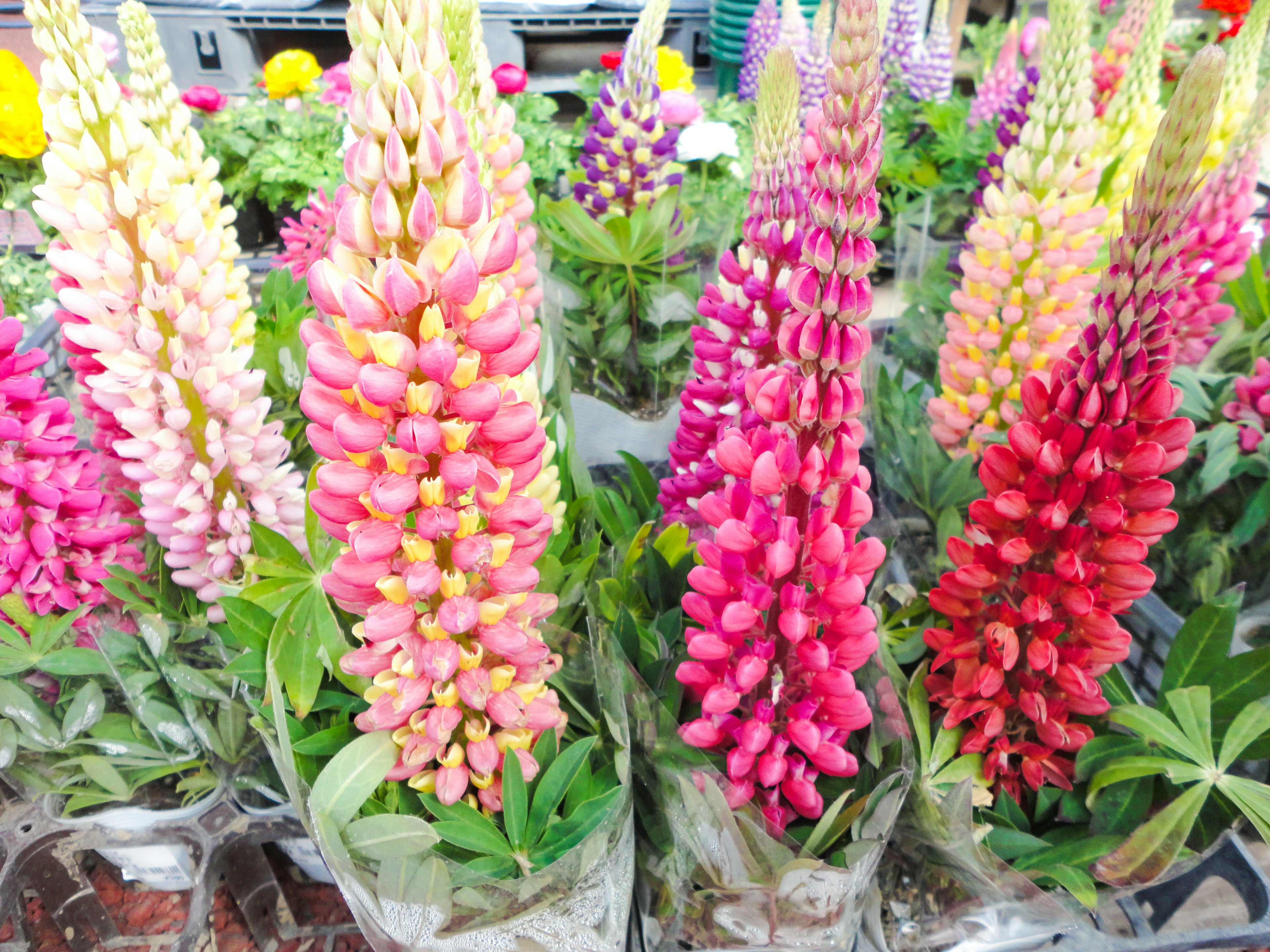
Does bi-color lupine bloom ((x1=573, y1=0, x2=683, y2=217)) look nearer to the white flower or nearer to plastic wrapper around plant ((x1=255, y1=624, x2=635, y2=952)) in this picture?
the white flower

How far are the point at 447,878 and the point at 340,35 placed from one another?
322 centimetres

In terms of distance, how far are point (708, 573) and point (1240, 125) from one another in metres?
1.09

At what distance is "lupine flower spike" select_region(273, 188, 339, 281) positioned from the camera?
39.5 inches

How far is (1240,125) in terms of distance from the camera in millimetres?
1093

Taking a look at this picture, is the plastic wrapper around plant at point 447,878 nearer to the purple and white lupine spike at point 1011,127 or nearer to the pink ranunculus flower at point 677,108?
the purple and white lupine spike at point 1011,127

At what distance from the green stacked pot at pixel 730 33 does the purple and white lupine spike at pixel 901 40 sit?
0.30 metres

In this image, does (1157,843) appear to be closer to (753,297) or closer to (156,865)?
(753,297)

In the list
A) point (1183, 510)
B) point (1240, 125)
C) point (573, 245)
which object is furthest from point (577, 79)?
point (1183, 510)

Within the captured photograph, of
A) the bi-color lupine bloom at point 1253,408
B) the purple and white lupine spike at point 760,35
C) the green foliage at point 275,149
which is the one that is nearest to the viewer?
the bi-color lupine bloom at point 1253,408

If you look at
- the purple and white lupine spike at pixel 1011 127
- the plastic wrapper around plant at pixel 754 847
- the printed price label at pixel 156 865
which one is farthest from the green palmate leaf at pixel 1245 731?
the printed price label at pixel 156 865

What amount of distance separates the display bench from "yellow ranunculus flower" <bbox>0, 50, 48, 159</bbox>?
166 cm

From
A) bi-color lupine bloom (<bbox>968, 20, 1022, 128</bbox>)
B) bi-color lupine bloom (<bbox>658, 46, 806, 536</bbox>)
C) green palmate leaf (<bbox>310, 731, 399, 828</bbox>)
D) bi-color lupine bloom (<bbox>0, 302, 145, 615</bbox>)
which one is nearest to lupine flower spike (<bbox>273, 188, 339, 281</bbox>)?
bi-color lupine bloom (<bbox>0, 302, 145, 615</bbox>)

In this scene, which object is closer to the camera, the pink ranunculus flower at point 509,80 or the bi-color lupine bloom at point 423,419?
the bi-color lupine bloom at point 423,419

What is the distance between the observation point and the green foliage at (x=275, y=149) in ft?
6.01
